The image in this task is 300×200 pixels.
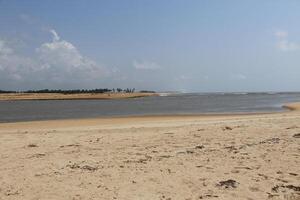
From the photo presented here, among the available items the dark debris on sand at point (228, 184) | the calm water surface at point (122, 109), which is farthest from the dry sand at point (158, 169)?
the calm water surface at point (122, 109)

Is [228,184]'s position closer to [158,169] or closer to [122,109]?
[158,169]

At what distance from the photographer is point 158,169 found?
31.1ft

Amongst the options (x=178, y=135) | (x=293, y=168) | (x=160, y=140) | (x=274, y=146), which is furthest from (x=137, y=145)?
(x=293, y=168)

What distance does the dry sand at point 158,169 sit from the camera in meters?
7.95

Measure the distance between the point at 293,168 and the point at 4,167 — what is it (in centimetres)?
651

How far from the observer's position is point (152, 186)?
27.1ft

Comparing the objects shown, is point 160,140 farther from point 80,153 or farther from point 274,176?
point 274,176

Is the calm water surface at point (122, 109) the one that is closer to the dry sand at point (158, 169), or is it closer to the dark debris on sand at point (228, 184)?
the dry sand at point (158, 169)

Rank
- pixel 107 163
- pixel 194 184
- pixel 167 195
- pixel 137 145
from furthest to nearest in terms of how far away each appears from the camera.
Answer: pixel 137 145
pixel 107 163
pixel 194 184
pixel 167 195

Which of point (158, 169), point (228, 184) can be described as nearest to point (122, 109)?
point (158, 169)

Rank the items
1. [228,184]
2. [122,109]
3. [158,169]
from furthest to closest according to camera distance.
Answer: [122,109], [158,169], [228,184]

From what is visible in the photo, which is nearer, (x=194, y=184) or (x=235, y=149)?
(x=194, y=184)

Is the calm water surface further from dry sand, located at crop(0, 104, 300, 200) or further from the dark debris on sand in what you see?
the dark debris on sand

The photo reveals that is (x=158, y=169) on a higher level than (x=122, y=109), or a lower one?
higher
